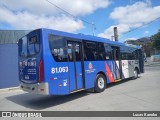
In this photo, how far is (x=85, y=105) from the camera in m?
7.38

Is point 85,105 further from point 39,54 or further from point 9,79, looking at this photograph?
point 9,79

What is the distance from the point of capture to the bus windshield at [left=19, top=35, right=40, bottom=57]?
746cm

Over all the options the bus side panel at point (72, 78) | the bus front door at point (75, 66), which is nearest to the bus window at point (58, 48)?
the bus front door at point (75, 66)

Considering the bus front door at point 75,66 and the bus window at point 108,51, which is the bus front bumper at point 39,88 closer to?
the bus front door at point 75,66

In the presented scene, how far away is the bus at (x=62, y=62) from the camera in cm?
712

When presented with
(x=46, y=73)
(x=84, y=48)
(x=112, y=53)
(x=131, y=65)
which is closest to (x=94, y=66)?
(x=84, y=48)

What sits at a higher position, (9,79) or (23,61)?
(23,61)

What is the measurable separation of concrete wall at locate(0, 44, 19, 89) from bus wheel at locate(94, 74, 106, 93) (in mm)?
8242

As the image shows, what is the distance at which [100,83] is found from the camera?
33.6ft

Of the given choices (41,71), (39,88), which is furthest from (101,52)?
(39,88)

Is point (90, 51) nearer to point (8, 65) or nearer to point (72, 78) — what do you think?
point (72, 78)

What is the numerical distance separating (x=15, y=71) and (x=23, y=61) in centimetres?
760

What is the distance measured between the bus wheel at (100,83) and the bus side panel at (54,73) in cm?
248

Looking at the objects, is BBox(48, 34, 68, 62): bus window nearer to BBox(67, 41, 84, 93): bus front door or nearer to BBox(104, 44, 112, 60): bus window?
BBox(67, 41, 84, 93): bus front door
